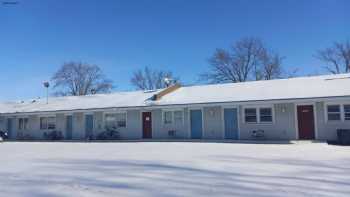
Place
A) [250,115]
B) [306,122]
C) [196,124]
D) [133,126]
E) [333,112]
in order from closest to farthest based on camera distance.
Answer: [333,112], [306,122], [250,115], [196,124], [133,126]

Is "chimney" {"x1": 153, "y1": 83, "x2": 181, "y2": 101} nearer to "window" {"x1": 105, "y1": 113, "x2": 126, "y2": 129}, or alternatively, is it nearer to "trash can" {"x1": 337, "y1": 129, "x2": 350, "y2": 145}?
"window" {"x1": 105, "y1": 113, "x2": 126, "y2": 129}

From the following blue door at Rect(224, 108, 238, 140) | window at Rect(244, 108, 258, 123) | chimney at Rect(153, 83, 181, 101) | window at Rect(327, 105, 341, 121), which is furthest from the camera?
chimney at Rect(153, 83, 181, 101)

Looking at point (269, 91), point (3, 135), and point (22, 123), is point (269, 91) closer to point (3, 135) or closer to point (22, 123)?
point (22, 123)

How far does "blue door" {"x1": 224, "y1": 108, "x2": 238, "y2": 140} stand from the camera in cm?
1822

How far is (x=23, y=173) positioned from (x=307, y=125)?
13700mm

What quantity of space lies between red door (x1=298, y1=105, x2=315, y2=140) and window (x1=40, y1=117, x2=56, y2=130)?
55.9 feet

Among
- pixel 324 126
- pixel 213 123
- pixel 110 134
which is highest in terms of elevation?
pixel 213 123

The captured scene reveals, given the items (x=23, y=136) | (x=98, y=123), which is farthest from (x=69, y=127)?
(x=23, y=136)

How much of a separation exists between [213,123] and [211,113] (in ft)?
1.95

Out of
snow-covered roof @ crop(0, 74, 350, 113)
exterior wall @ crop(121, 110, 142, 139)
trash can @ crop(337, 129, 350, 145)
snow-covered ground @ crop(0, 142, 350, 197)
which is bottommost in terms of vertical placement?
snow-covered ground @ crop(0, 142, 350, 197)

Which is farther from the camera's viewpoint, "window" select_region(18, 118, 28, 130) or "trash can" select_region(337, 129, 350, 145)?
"window" select_region(18, 118, 28, 130)

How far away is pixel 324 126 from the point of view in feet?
53.4

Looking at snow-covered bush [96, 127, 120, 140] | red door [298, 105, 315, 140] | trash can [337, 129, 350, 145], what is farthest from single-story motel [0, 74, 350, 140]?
trash can [337, 129, 350, 145]

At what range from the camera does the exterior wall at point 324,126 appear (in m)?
16.0
